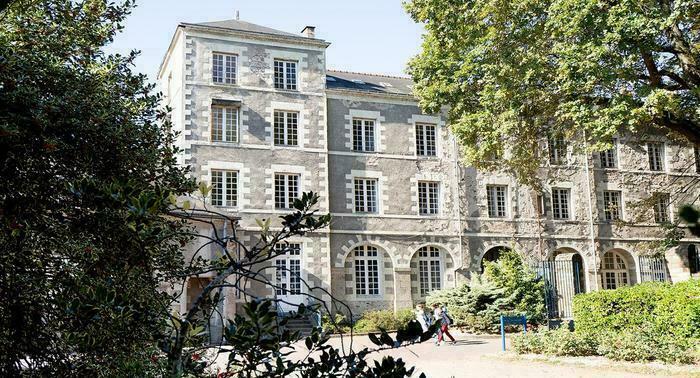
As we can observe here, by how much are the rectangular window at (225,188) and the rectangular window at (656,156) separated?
1937cm

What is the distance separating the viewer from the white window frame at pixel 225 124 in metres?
23.5

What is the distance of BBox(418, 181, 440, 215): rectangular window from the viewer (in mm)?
26234

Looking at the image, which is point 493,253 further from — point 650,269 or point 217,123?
point 217,123

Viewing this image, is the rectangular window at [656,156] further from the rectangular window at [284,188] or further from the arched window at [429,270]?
the rectangular window at [284,188]

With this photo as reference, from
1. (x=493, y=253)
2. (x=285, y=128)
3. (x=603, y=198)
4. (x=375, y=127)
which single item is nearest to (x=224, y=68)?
(x=285, y=128)

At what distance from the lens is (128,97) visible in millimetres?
5672

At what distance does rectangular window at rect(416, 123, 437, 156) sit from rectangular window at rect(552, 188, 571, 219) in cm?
→ 583

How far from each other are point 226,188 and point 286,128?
327cm

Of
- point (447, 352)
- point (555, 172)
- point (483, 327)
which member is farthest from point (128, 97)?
point (555, 172)

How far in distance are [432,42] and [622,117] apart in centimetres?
619

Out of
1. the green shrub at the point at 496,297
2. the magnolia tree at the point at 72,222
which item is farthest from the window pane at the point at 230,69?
the magnolia tree at the point at 72,222

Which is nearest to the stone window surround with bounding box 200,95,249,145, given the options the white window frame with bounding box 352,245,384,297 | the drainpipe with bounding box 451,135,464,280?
the white window frame with bounding box 352,245,384,297

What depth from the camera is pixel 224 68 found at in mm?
24188

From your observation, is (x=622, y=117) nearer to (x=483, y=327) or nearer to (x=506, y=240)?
(x=483, y=327)
